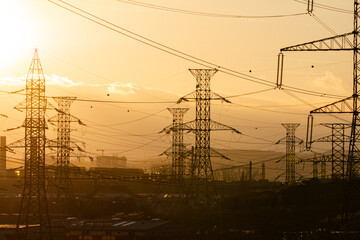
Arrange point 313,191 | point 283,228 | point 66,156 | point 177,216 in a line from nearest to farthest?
point 283,228 → point 177,216 → point 313,191 → point 66,156

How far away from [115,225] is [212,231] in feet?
27.8

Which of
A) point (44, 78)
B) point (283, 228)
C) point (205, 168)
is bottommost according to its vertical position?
point (283, 228)

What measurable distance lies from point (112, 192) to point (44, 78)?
77.4 meters

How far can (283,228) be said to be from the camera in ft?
200

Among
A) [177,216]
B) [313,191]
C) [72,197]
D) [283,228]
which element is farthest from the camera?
[72,197]

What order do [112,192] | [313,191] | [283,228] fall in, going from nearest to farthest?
1. [283,228]
2. [313,191]
3. [112,192]

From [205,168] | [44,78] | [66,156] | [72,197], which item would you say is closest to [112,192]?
[72,197]

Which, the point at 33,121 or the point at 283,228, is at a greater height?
the point at 33,121

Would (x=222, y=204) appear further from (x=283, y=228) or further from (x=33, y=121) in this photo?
(x=33, y=121)

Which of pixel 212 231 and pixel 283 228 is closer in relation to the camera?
pixel 212 231

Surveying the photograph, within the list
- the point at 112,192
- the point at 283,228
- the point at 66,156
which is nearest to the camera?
the point at 283,228

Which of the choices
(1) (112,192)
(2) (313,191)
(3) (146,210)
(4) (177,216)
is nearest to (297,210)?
(2) (313,191)

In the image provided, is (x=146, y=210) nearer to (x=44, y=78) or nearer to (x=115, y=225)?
(x=115, y=225)

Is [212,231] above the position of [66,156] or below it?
below
